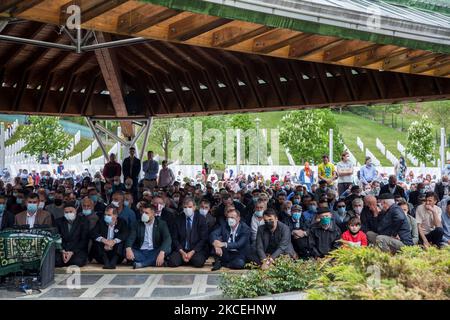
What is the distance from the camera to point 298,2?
873 cm

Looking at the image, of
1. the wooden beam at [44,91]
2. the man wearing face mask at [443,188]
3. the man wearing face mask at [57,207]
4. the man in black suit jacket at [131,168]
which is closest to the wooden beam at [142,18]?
the man wearing face mask at [57,207]

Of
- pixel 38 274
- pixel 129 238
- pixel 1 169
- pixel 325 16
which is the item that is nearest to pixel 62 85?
pixel 129 238

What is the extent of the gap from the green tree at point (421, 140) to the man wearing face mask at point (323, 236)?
5592 cm

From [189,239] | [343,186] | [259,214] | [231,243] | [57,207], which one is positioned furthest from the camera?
[343,186]

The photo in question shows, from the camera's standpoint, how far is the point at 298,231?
40.7ft

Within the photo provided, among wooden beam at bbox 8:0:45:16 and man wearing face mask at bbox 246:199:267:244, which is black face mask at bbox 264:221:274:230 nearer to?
man wearing face mask at bbox 246:199:267:244

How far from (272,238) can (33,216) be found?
14.9 feet

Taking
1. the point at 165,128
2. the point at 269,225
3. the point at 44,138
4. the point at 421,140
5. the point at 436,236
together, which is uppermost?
the point at 165,128

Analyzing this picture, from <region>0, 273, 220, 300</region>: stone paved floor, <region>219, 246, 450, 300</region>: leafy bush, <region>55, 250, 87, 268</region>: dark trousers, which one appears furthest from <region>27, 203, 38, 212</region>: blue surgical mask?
<region>219, 246, 450, 300</region>: leafy bush

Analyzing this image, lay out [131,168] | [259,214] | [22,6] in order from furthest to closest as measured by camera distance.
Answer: [131,168]
[259,214]
[22,6]

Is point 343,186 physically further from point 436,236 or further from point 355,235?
point 355,235

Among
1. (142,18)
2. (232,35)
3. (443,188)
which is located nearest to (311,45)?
(232,35)

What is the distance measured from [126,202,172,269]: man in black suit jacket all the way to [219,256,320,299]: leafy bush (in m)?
3.91

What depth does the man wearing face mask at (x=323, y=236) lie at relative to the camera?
11.9 metres
